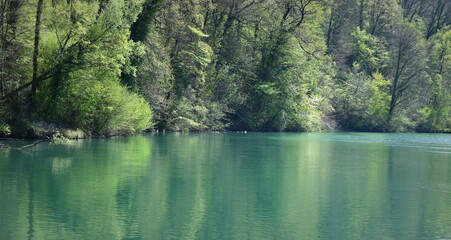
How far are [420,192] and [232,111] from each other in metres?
35.9

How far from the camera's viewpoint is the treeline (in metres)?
28.1

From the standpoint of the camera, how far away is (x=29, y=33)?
2811 centimetres

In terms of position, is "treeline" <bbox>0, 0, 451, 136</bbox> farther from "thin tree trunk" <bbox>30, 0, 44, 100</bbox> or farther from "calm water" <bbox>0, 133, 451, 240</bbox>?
"calm water" <bbox>0, 133, 451, 240</bbox>

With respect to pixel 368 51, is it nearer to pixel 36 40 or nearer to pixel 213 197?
pixel 36 40

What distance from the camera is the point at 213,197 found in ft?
47.5

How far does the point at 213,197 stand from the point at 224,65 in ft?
125

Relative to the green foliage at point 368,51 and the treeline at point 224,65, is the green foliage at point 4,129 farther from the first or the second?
the green foliage at point 368,51

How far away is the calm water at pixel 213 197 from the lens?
35.8ft

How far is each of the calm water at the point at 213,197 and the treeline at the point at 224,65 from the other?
5.71m

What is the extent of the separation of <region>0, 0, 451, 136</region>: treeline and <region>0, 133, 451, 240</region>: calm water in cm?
571

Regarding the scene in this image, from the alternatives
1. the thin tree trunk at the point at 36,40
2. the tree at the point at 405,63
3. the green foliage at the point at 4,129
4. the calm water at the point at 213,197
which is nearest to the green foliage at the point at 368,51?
the tree at the point at 405,63

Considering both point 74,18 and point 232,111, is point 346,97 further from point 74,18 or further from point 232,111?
point 74,18

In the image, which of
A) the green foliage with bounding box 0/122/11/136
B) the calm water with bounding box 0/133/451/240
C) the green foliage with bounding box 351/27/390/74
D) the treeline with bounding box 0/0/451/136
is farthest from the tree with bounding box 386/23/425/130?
the green foliage with bounding box 0/122/11/136

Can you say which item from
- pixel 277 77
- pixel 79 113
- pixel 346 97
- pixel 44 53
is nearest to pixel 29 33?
pixel 44 53
